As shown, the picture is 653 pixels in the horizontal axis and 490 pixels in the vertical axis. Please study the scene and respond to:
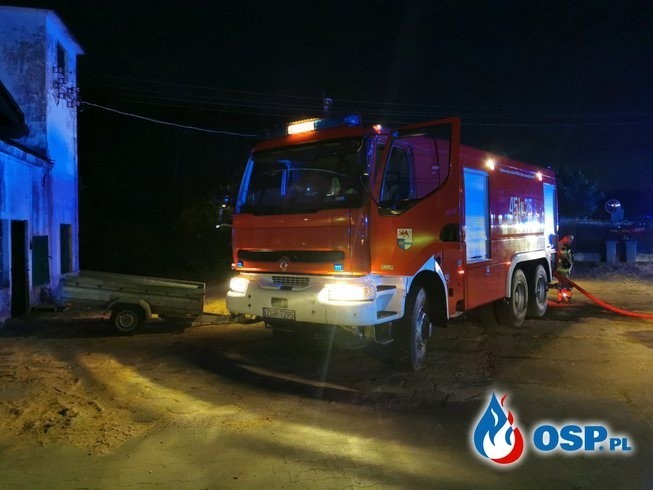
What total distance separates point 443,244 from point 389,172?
1.18 meters

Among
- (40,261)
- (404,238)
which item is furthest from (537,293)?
(40,261)

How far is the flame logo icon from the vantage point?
450 cm

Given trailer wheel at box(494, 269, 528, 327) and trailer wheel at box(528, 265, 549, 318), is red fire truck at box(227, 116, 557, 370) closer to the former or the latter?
trailer wheel at box(494, 269, 528, 327)

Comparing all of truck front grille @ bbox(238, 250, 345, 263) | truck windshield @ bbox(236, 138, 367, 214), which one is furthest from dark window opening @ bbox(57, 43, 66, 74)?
truck front grille @ bbox(238, 250, 345, 263)

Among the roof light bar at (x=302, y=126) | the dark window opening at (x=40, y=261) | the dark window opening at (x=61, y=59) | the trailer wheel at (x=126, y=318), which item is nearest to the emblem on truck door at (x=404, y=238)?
the roof light bar at (x=302, y=126)

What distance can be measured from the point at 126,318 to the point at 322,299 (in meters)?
4.67

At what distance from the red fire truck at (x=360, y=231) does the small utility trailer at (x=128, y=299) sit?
2579 millimetres

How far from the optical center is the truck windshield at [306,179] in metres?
6.36

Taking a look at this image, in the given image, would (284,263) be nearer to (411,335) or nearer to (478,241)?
(411,335)

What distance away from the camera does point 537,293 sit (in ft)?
35.9

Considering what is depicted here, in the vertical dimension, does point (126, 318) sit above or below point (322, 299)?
below

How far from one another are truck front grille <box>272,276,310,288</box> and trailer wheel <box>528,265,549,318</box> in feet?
19.8

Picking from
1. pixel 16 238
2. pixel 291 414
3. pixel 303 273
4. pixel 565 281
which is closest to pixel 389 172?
pixel 303 273

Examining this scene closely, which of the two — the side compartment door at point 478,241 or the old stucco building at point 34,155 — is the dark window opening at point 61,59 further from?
the side compartment door at point 478,241
